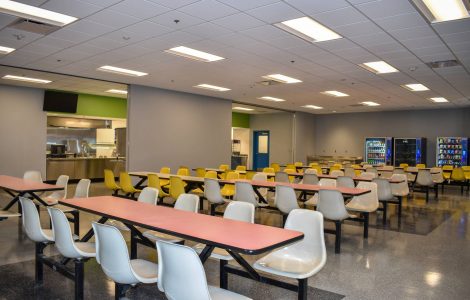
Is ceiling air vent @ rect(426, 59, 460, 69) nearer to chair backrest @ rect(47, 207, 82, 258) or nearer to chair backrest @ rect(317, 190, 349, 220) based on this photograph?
chair backrest @ rect(317, 190, 349, 220)

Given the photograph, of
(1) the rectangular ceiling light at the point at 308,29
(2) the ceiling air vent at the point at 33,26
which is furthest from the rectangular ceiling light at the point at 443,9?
(2) the ceiling air vent at the point at 33,26

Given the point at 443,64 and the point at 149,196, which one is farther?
the point at 443,64

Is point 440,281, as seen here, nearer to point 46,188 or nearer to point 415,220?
point 415,220

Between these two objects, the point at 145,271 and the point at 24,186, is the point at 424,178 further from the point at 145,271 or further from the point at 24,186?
the point at 24,186

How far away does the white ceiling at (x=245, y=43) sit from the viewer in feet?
14.8

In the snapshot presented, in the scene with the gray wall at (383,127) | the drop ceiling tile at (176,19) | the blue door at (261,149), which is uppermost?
the drop ceiling tile at (176,19)

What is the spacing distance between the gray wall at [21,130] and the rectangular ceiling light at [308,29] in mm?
9158

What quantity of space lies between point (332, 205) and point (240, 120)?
45.7 feet

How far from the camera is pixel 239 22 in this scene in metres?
4.95

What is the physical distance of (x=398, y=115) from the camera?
15.7m

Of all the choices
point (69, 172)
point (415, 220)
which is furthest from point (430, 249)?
point (69, 172)

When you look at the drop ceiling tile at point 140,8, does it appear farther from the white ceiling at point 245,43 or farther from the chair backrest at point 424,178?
the chair backrest at point 424,178

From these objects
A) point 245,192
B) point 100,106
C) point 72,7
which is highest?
point 72,7

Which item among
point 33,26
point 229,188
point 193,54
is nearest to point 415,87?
A: point 229,188
